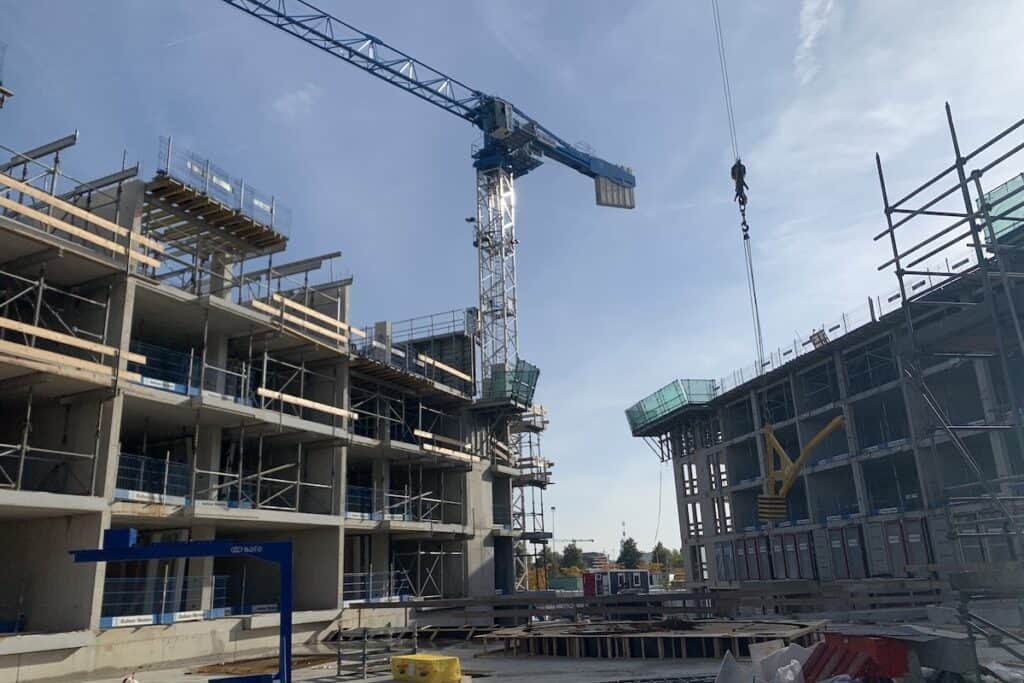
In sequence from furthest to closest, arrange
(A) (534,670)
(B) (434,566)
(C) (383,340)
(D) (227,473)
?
1. (B) (434,566)
2. (C) (383,340)
3. (D) (227,473)
4. (A) (534,670)

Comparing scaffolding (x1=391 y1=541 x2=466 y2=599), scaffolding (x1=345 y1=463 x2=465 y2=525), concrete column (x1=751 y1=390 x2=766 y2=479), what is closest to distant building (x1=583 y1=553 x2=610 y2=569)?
concrete column (x1=751 y1=390 x2=766 y2=479)

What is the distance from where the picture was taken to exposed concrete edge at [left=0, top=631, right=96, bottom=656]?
17.7m

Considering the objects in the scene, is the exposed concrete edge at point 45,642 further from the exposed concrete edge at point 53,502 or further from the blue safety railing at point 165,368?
the blue safety railing at point 165,368

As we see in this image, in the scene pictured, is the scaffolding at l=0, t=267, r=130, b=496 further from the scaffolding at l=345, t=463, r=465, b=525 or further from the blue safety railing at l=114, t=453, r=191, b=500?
the scaffolding at l=345, t=463, r=465, b=525

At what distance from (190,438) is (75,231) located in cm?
940

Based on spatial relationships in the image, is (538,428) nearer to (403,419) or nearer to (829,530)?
(403,419)

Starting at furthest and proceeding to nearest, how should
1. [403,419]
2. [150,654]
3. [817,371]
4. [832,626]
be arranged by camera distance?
1. [817,371]
2. [403,419]
3. [832,626]
4. [150,654]

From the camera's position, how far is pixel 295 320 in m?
28.6

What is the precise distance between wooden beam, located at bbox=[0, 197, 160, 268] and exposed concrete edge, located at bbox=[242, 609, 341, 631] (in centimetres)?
1135

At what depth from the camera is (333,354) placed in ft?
101

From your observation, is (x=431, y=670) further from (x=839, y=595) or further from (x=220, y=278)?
(x=220, y=278)

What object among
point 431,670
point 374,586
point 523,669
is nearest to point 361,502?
point 374,586

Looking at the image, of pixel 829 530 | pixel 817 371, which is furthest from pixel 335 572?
pixel 817 371

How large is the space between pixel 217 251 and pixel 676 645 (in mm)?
19543
